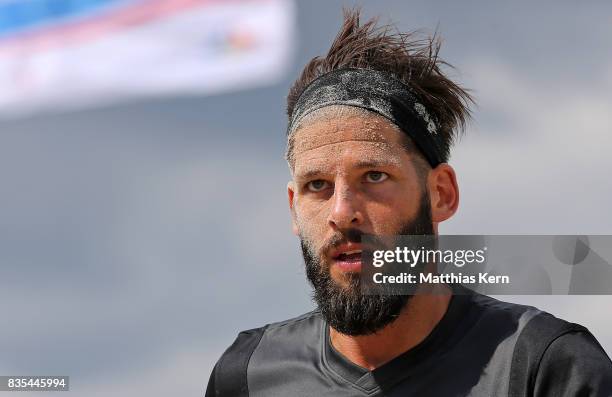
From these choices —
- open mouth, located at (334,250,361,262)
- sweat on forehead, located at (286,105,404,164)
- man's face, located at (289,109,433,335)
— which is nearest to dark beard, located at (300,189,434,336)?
man's face, located at (289,109,433,335)

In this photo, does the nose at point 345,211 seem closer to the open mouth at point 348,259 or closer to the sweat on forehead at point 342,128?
the open mouth at point 348,259

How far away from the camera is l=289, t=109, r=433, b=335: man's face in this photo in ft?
17.7

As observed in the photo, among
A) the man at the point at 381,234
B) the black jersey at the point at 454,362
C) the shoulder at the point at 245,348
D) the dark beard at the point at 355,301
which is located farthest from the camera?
the shoulder at the point at 245,348

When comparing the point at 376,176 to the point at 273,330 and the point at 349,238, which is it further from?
the point at 273,330

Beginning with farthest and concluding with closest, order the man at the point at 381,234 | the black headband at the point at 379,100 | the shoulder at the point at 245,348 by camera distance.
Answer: the shoulder at the point at 245,348 < the black headband at the point at 379,100 < the man at the point at 381,234

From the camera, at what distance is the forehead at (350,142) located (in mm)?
5477

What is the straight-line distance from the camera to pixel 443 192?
19.2 ft

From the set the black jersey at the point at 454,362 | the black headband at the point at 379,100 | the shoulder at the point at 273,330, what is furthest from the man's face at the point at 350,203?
the shoulder at the point at 273,330

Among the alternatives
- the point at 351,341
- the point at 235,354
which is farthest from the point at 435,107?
the point at 235,354

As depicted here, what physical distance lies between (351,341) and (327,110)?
5.07ft

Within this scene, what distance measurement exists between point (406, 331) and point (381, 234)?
676 millimetres

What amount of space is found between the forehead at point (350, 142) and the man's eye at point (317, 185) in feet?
0.36

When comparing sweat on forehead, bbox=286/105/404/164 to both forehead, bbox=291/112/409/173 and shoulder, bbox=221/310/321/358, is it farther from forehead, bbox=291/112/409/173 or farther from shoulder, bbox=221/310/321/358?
shoulder, bbox=221/310/321/358

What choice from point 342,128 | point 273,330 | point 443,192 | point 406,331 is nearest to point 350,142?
point 342,128
